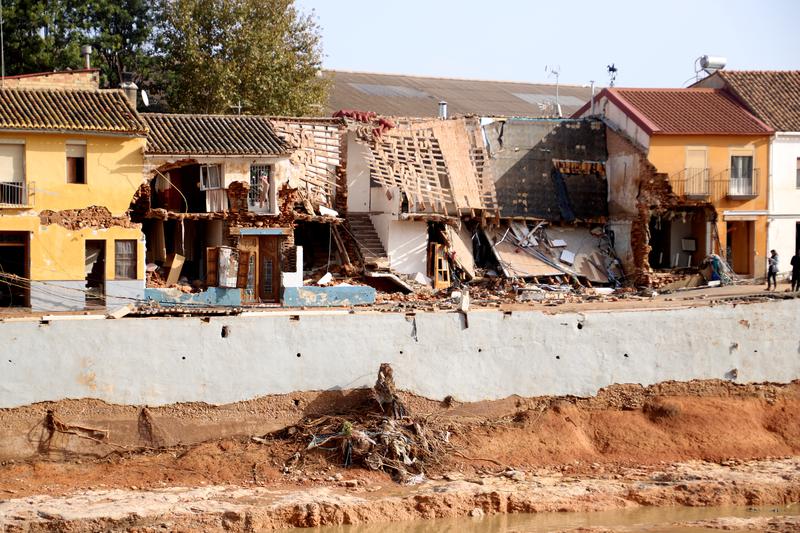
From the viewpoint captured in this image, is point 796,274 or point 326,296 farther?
point 326,296

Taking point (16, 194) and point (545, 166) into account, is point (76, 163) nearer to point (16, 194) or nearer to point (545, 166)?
point (16, 194)

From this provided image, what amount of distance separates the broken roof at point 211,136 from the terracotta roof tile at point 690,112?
1180 cm

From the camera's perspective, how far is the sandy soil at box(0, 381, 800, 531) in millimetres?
19562

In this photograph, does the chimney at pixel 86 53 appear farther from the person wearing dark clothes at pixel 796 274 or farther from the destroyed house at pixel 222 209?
the person wearing dark clothes at pixel 796 274

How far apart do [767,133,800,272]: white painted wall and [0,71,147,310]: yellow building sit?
19.7 metres

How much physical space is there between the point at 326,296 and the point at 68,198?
24.3 feet

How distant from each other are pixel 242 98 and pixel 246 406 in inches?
→ 740

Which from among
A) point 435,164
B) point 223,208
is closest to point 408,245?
point 435,164

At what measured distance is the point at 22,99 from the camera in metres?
30.0

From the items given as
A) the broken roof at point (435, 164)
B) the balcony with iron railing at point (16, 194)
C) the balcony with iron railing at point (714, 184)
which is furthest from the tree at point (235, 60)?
the balcony with iron railing at point (714, 184)

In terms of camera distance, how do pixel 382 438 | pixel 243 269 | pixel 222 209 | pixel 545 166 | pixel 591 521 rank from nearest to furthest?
1. pixel 591 521
2. pixel 382 438
3. pixel 243 269
4. pixel 222 209
5. pixel 545 166

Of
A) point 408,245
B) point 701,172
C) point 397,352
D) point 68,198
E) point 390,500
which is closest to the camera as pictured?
point 390,500

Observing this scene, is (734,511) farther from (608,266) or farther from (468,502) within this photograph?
(608,266)

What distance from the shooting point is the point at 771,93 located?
37531 millimetres
